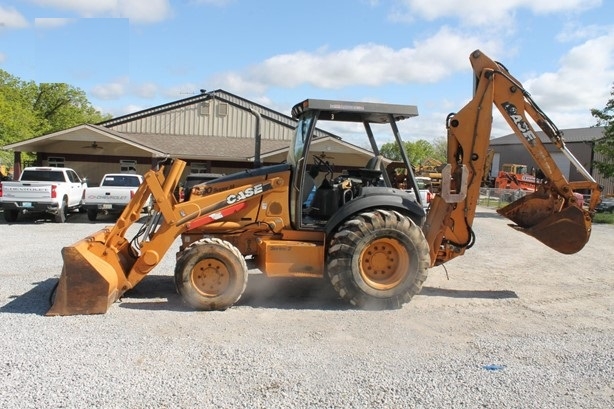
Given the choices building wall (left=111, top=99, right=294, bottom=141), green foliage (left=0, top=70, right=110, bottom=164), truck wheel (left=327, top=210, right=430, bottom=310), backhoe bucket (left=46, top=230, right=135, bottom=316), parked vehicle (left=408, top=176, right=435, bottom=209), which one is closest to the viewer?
backhoe bucket (left=46, top=230, right=135, bottom=316)

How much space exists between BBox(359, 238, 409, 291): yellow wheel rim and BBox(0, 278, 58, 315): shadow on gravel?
3.86 m

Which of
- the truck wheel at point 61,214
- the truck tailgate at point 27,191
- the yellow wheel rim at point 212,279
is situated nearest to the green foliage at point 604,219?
the truck wheel at point 61,214

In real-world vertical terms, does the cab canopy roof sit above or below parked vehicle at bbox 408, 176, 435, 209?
above

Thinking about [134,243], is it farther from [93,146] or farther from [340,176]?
[93,146]

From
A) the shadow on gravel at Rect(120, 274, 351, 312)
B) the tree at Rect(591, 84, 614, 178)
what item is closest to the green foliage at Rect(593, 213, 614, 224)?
the tree at Rect(591, 84, 614, 178)

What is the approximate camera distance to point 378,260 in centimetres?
698

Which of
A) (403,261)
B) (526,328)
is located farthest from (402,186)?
(526,328)

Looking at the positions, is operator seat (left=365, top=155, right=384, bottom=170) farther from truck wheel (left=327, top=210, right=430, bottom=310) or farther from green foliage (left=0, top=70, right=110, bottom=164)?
green foliage (left=0, top=70, right=110, bottom=164)

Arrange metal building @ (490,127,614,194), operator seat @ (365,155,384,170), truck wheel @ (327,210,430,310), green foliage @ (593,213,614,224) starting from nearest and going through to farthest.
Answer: truck wheel @ (327,210,430,310) < operator seat @ (365,155,384,170) < green foliage @ (593,213,614,224) < metal building @ (490,127,614,194)

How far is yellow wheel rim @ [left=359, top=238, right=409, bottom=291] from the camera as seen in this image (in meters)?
6.89

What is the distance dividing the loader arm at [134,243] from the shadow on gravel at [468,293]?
9.26 feet

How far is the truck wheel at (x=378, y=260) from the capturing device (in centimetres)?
675

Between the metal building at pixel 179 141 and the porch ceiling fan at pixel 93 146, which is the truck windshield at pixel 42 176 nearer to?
the metal building at pixel 179 141

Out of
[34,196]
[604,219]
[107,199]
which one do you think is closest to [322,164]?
[107,199]
